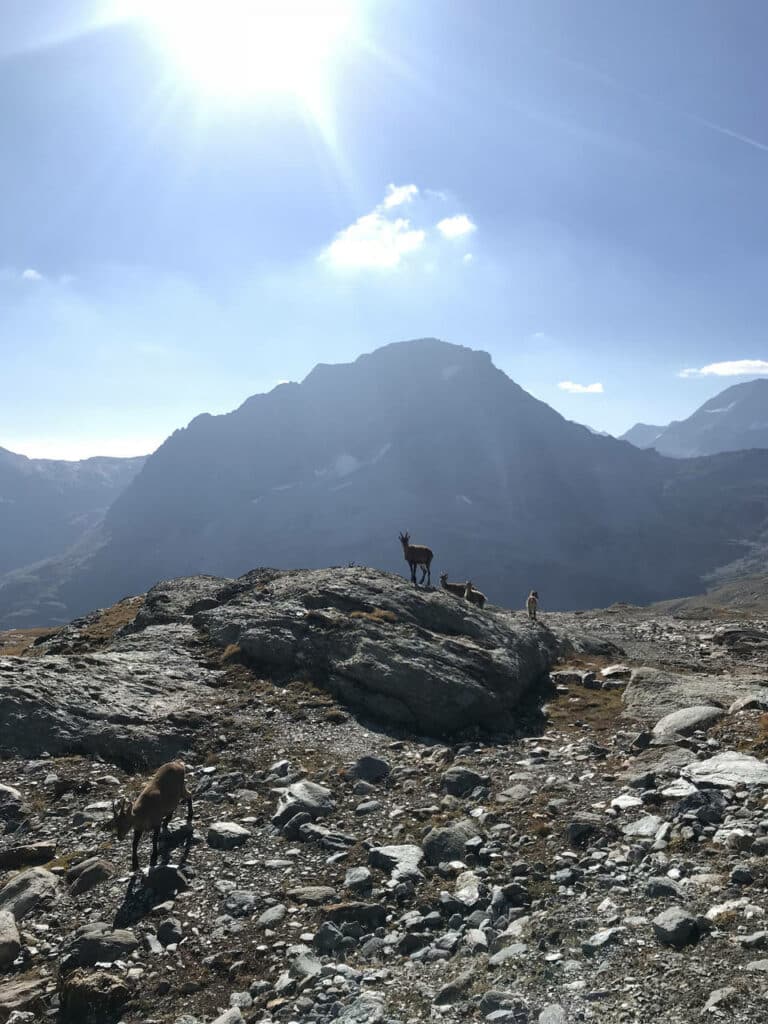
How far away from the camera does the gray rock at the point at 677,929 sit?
327 inches

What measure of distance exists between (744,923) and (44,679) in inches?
736

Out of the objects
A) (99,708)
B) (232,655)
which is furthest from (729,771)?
(232,655)

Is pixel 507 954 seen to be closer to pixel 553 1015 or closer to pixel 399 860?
pixel 553 1015

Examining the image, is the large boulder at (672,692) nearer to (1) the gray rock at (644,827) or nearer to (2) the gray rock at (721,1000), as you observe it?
(1) the gray rock at (644,827)

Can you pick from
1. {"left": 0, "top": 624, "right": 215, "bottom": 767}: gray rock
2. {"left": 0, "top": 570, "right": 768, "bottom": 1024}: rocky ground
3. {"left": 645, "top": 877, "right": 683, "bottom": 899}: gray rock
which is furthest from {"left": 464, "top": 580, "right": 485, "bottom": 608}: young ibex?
{"left": 645, "top": 877, "right": 683, "bottom": 899}: gray rock

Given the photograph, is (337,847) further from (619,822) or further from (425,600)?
(425,600)

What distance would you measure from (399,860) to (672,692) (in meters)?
14.3

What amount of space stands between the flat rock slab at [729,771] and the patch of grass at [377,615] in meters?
14.2

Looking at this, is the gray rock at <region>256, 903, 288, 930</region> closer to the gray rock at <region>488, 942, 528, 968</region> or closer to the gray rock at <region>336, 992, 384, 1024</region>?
the gray rock at <region>336, 992, 384, 1024</region>

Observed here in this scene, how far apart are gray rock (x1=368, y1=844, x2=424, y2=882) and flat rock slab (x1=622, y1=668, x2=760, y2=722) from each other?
11234 mm

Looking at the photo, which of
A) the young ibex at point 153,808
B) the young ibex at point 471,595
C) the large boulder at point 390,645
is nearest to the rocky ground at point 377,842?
the large boulder at point 390,645

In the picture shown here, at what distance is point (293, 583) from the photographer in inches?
1205

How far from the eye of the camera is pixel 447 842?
12359mm

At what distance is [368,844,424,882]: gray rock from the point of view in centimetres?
1147
